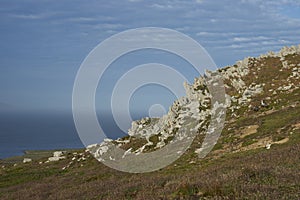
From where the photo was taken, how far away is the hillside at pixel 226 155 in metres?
12.4

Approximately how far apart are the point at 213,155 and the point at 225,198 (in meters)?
22.9

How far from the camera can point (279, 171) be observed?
43.4 feet

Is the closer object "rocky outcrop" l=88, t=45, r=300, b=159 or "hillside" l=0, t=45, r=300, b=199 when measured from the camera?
"hillside" l=0, t=45, r=300, b=199

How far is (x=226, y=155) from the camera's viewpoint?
29750 mm

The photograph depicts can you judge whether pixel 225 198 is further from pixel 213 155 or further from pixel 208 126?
pixel 208 126

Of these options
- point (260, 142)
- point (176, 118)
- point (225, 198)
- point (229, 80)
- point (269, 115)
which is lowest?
point (225, 198)

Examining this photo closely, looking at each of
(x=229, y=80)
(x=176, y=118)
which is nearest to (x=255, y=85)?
(x=229, y=80)

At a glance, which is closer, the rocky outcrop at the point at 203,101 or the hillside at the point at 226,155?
the hillside at the point at 226,155

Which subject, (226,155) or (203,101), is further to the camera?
(203,101)

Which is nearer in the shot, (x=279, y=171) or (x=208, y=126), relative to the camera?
(x=279, y=171)

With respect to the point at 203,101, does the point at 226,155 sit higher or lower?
lower

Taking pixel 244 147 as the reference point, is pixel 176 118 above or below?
above

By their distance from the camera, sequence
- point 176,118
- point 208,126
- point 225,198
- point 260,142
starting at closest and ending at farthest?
point 225,198, point 260,142, point 208,126, point 176,118

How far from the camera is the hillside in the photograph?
40.6 feet
